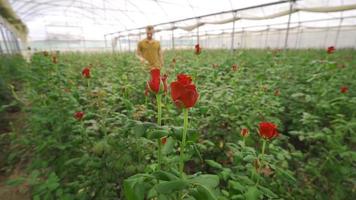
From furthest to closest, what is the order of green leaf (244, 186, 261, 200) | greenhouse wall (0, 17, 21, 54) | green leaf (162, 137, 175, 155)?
greenhouse wall (0, 17, 21, 54), green leaf (244, 186, 261, 200), green leaf (162, 137, 175, 155)

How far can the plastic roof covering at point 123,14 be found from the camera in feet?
40.0

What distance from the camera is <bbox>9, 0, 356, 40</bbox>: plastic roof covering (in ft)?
40.0

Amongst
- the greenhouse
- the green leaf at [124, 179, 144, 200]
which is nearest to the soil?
the greenhouse

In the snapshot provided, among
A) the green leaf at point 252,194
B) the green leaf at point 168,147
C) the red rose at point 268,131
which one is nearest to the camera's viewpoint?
the green leaf at point 168,147

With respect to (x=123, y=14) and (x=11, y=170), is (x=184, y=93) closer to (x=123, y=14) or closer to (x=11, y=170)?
(x=11, y=170)

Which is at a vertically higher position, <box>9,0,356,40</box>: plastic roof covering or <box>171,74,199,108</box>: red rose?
<box>9,0,356,40</box>: plastic roof covering

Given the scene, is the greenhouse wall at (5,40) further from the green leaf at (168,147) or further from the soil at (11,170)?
the green leaf at (168,147)

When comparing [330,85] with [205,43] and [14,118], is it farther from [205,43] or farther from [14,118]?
[205,43]

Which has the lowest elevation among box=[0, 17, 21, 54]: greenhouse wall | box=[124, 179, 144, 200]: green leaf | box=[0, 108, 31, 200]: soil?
box=[0, 108, 31, 200]: soil

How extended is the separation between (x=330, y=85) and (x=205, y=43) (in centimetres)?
2233

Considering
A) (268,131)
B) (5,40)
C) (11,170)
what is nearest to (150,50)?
(11,170)

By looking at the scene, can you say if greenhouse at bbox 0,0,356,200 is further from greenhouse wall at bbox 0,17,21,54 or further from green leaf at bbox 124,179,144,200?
greenhouse wall at bbox 0,17,21,54

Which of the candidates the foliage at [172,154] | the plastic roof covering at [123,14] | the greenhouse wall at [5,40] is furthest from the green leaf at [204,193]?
the greenhouse wall at [5,40]

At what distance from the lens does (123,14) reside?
68.3 ft
